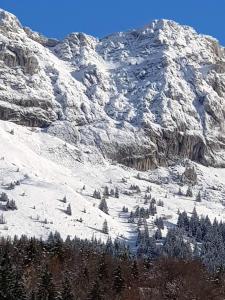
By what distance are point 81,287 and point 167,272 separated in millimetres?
24040

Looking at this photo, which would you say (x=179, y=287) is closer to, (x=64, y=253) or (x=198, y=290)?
(x=198, y=290)

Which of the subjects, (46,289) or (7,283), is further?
(46,289)

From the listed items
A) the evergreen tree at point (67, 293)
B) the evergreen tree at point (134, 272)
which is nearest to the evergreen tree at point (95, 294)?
the evergreen tree at point (67, 293)

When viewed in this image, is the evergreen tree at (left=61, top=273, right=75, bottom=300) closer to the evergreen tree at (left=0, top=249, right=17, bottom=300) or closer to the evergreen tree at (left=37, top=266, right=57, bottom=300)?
the evergreen tree at (left=37, top=266, right=57, bottom=300)

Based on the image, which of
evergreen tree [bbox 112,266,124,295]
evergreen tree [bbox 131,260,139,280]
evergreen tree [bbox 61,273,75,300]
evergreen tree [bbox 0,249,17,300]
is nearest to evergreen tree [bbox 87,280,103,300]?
evergreen tree [bbox 61,273,75,300]

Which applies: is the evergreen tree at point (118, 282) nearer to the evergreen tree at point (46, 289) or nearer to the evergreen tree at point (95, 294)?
the evergreen tree at point (95, 294)

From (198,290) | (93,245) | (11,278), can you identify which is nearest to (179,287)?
(198,290)

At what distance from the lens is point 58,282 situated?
4631 inches

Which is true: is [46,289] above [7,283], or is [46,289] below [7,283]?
below

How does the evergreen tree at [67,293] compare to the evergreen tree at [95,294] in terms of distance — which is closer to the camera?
the evergreen tree at [67,293]

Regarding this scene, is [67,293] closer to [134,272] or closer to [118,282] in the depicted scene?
[118,282]

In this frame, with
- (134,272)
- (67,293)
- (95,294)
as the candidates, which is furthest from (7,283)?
(134,272)

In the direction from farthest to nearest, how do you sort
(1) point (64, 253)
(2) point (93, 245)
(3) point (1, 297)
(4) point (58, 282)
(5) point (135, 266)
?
(2) point (93, 245) → (1) point (64, 253) → (5) point (135, 266) → (4) point (58, 282) → (3) point (1, 297)

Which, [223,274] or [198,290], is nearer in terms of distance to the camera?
[198,290]
